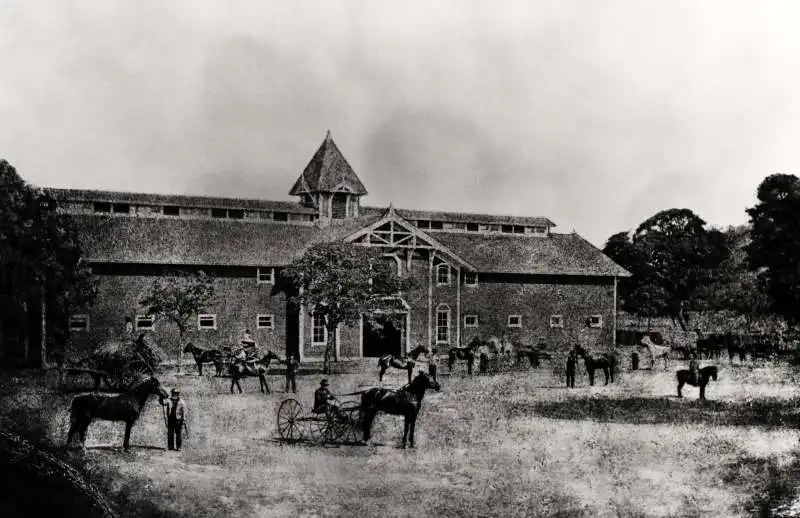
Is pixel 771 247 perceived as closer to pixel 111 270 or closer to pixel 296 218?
pixel 111 270

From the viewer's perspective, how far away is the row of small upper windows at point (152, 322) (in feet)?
39.8

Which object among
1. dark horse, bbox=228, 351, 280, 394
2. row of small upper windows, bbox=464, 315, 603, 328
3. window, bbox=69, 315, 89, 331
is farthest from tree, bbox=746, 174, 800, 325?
window, bbox=69, 315, 89, 331

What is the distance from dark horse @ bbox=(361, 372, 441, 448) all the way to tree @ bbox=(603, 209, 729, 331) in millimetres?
4995

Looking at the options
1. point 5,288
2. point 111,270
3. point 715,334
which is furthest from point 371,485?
point 715,334

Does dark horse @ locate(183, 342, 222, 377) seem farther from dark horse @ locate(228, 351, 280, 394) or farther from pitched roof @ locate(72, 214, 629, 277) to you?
pitched roof @ locate(72, 214, 629, 277)

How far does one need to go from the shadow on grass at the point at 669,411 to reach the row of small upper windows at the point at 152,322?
8766mm

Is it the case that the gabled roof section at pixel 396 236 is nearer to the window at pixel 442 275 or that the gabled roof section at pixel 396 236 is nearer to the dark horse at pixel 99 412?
the window at pixel 442 275

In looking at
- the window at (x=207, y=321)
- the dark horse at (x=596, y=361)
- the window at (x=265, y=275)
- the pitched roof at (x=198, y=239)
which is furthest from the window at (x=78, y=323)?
the dark horse at (x=596, y=361)

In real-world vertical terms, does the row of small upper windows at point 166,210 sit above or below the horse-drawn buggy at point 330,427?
above

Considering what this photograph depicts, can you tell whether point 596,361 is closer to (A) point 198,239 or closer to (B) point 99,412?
(A) point 198,239

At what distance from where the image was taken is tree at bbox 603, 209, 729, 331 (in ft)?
42.9

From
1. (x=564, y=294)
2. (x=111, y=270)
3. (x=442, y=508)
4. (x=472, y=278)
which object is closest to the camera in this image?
(x=442, y=508)

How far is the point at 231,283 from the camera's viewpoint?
872 inches

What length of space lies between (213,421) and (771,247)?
34.7 ft
